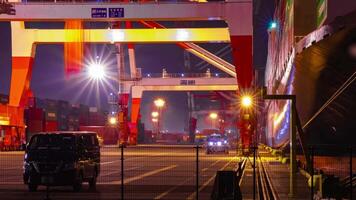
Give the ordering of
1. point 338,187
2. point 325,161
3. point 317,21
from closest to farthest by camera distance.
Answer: point 338,187 → point 325,161 → point 317,21

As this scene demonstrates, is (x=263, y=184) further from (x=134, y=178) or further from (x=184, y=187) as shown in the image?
(x=134, y=178)

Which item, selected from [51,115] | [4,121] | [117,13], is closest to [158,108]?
[51,115]

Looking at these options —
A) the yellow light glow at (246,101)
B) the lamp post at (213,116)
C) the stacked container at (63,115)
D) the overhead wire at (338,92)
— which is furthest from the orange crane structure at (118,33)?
the lamp post at (213,116)

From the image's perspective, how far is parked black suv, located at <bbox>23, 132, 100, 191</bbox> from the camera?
1831 centimetres

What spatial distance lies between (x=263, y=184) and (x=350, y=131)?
12.1 feet

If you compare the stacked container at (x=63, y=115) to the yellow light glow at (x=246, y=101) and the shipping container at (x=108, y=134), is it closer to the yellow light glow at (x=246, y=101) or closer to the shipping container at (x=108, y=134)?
the shipping container at (x=108, y=134)

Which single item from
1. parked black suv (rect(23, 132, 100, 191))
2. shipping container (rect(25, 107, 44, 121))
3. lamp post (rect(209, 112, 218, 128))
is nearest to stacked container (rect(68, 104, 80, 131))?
shipping container (rect(25, 107, 44, 121))

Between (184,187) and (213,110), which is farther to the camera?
(213,110)

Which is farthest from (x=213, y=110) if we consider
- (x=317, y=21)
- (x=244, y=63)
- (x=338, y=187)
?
(x=338, y=187)

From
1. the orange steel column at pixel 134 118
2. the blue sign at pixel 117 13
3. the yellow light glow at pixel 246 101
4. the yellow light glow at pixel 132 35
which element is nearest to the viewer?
the blue sign at pixel 117 13

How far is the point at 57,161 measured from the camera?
1845 centimetres

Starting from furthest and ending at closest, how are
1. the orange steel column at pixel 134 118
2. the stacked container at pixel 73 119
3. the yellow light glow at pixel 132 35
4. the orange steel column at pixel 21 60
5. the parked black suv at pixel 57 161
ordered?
the stacked container at pixel 73 119 < the orange steel column at pixel 134 118 < the orange steel column at pixel 21 60 < the yellow light glow at pixel 132 35 < the parked black suv at pixel 57 161

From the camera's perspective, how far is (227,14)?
4028 cm

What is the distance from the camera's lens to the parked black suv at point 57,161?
721 inches
